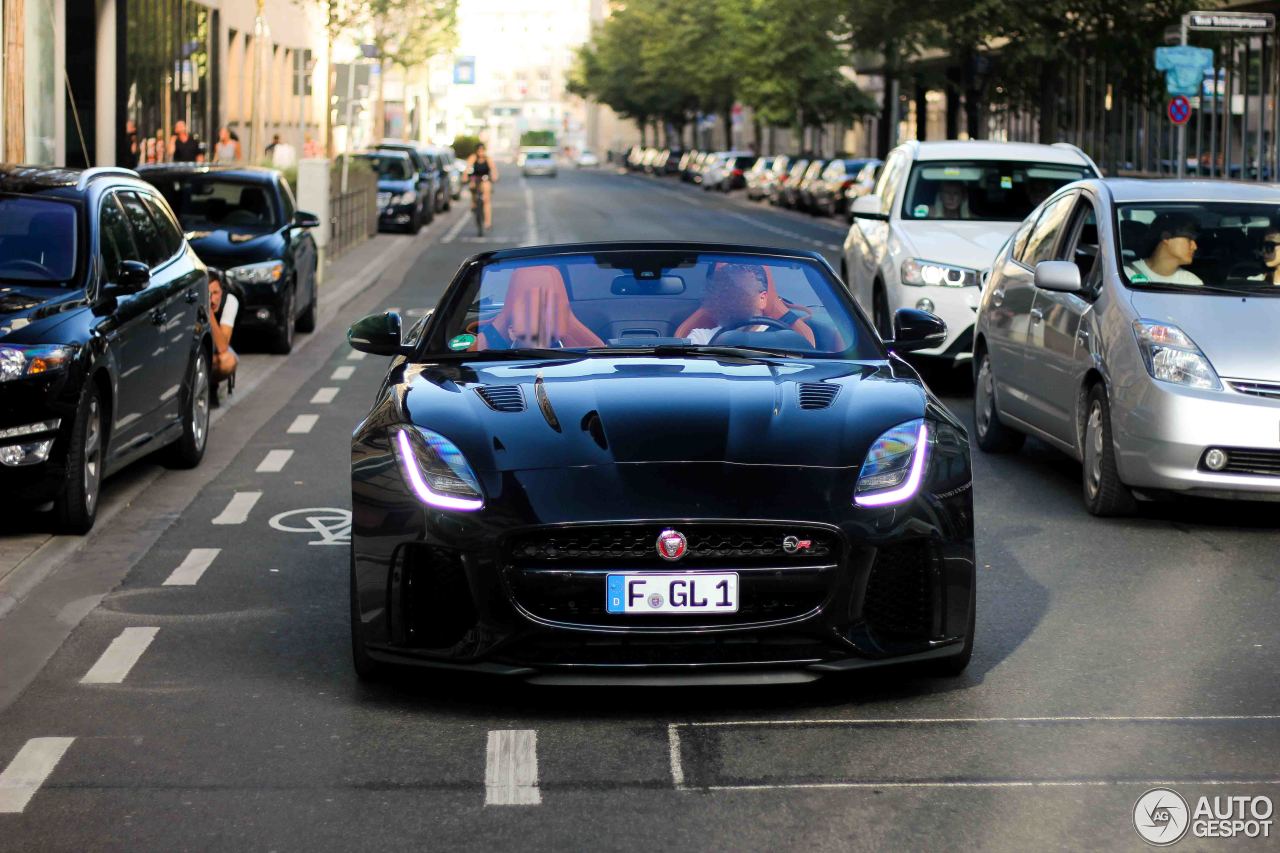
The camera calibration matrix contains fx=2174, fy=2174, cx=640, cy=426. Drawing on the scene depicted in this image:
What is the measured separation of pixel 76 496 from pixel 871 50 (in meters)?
32.2

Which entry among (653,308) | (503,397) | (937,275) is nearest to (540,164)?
(937,275)

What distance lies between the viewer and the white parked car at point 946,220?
49.6ft

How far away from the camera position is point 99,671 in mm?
6715

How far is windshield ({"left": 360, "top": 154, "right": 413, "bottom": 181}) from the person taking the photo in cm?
4216

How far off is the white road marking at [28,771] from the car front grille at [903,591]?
86.4 inches

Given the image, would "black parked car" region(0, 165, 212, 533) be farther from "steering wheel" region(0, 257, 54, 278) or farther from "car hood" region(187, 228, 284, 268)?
"car hood" region(187, 228, 284, 268)

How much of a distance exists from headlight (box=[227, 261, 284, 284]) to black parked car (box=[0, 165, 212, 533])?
5596 mm

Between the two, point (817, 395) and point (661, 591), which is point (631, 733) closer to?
point (661, 591)

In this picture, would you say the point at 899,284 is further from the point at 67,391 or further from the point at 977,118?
the point at 977,118

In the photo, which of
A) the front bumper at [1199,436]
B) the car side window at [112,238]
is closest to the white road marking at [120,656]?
the car side window at [112,238]

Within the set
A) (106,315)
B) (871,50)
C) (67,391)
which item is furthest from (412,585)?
(871,50)

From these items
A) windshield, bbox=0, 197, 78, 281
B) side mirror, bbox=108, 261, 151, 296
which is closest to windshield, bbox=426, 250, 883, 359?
side mirror, bbox=108, 261, 151, 296

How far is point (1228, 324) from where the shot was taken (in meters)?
9.65

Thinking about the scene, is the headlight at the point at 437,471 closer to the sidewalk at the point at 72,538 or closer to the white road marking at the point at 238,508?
the sidewalk at the point at 72,538
